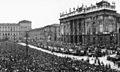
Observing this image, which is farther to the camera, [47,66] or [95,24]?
[95,24]

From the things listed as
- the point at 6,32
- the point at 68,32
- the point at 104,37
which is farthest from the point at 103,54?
the point at 6,32

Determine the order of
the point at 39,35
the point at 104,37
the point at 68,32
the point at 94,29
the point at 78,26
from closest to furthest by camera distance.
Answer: the point at 104,37, the point at 94,29, the point at 78,26, the point at 68,32, the point at 39,35

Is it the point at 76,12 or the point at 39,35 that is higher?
the point at 76,12

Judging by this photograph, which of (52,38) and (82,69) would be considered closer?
(82,69)

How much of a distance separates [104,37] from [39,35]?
7265cm

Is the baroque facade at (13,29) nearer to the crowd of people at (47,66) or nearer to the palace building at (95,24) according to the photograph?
the palace building at (95,24)

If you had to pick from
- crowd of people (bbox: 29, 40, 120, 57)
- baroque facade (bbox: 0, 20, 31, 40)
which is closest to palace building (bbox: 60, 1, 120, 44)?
crowd of people (bbox: 29, 40, 120, 57)

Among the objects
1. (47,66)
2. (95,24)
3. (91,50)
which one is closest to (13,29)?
(95,24)

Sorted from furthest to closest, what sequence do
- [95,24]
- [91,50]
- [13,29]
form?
[13,29]
[95,24]
[91,50]

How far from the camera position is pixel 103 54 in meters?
37.4

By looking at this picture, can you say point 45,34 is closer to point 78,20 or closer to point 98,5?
point 78,20

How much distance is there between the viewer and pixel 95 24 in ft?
183

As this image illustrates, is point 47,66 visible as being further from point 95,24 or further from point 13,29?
point 13,29

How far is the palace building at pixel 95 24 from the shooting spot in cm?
5247
